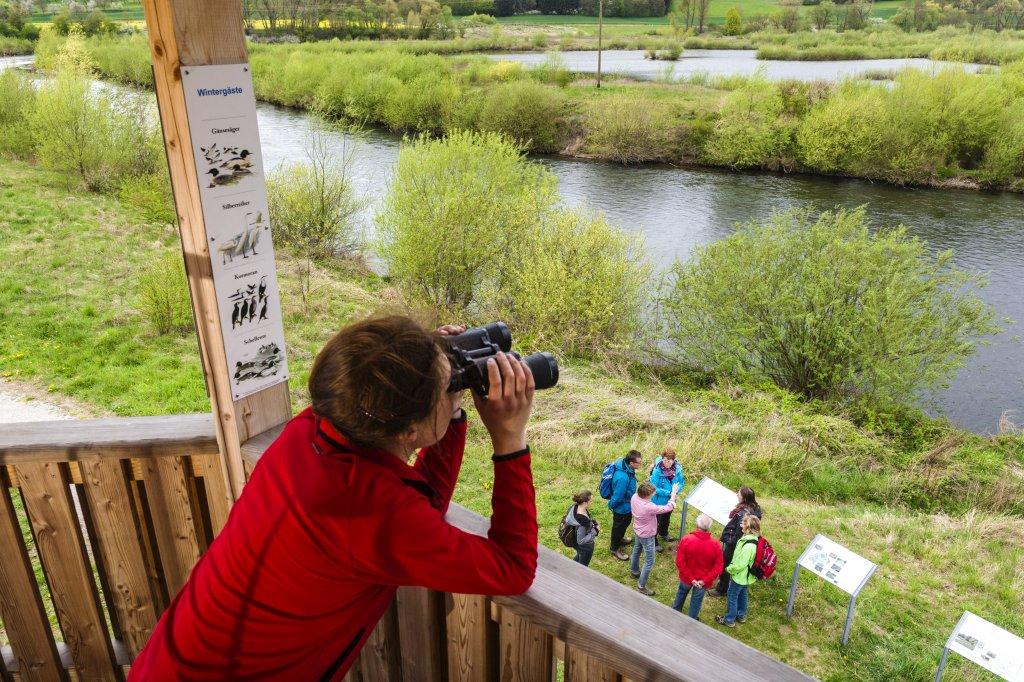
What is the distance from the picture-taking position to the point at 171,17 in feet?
4.05

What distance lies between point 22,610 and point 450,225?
1472 cm

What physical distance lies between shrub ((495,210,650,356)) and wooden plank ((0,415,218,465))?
12.4 meters

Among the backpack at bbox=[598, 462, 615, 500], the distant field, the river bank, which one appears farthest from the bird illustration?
the distant field

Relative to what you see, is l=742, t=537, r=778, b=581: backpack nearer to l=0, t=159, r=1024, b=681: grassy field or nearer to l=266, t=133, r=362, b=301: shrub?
l=0, t=159, r=1024, b=681: grassy field

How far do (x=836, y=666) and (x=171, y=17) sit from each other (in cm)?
679

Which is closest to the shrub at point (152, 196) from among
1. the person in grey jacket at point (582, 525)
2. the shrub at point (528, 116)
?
the person in grey jacket at point (582, 525)

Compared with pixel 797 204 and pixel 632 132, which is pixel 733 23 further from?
pixel 797 204

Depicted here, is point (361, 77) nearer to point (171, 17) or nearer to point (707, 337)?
point (707, 337)

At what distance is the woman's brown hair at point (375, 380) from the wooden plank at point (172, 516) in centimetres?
78

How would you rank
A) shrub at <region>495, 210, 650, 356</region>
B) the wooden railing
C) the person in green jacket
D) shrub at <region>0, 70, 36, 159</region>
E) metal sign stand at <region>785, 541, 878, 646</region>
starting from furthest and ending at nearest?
shrub at <region>0, 70, 36, 159</region> → shrub at <region>495, 210, 650, 356</region> → metal sign stand at <region>785, 541, 878, 646</region> → the person in green jacket → the wooden railing

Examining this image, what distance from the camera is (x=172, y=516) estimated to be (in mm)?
1614

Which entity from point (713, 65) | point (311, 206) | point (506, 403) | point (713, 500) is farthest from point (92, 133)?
point (713, 65)

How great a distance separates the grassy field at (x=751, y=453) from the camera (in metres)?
6.74

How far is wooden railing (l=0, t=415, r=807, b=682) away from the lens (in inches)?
41.2
